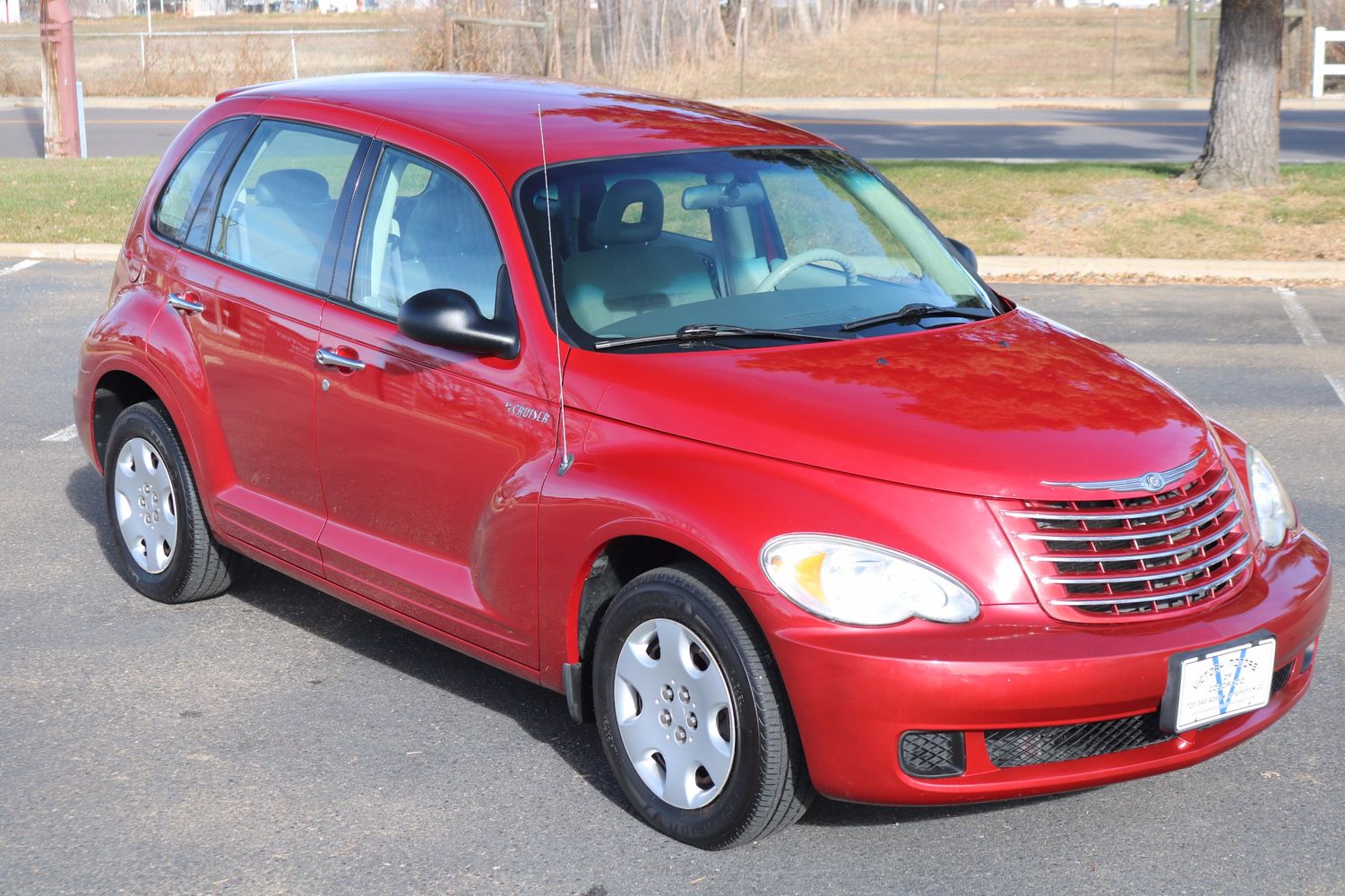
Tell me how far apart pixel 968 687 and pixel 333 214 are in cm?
259

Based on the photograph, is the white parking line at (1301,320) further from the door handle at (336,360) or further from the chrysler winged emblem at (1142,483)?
the door handle at (336,360)

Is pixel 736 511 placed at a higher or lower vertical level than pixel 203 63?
lower

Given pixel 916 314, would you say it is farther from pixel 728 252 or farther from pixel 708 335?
pixel 708 335

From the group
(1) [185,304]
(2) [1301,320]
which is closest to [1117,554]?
(1) [185,304]

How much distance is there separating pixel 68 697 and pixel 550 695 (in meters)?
1.52

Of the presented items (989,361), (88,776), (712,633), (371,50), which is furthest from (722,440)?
(371,50)

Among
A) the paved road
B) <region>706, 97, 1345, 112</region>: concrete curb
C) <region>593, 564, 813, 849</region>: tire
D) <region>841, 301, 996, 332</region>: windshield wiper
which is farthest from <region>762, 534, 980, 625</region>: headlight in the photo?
<region>706, 97, 1345, 112</region>: concrete curb

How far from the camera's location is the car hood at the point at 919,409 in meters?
3.77

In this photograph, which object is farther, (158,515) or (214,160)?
(158,515)

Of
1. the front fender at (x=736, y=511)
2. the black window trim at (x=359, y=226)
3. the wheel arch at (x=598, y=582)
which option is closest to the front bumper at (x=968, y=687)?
the front fender at (x=736, y=511)

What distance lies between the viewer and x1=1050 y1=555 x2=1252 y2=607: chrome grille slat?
368 cm

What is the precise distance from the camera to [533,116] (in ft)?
16.3

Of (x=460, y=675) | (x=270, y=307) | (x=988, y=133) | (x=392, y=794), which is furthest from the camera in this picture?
(x=988, y=133)

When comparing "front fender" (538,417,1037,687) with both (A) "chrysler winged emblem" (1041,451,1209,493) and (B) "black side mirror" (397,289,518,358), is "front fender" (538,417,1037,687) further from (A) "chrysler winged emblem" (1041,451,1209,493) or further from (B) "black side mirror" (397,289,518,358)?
(B) "black side mirror" (397,289,518,358)
